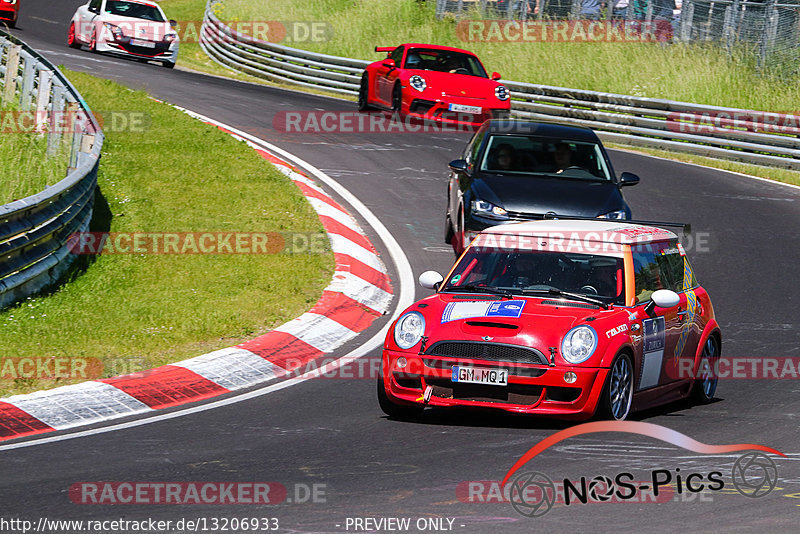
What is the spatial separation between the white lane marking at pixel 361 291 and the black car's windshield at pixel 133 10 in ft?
66.7

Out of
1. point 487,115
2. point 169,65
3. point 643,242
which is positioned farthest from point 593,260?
point 169,65

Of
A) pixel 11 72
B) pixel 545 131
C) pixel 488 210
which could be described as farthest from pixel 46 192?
pixel 11 72

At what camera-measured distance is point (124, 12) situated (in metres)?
31.9

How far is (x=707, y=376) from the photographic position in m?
9.92

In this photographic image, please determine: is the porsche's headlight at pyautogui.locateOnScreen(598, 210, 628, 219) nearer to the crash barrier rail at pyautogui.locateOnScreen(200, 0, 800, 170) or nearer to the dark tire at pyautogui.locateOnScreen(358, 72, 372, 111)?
the crash barrier rail at pyautogui.locateOnScreen(200, 0, 800, 170)

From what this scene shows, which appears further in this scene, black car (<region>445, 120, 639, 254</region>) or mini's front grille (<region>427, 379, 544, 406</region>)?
black car (<region>445, 120, 639, 254</region>)

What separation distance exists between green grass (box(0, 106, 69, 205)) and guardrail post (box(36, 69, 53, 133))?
0.18 meters

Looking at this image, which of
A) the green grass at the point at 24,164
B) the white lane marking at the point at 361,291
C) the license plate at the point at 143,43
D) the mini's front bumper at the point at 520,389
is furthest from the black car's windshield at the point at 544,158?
the license plate at the point at 143,43

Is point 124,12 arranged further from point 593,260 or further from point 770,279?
point 593,260

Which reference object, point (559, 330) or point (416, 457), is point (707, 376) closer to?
point (559, 330)

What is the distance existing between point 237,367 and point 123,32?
2263 centimetres

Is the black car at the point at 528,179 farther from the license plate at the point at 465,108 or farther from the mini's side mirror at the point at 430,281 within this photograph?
the license plate at the point at 465,108

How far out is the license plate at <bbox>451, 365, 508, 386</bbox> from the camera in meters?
8.39

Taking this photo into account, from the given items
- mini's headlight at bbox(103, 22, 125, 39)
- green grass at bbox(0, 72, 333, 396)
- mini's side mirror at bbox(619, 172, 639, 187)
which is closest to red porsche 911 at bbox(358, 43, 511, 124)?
green grass at bbox(0, 72, 333, 396)
